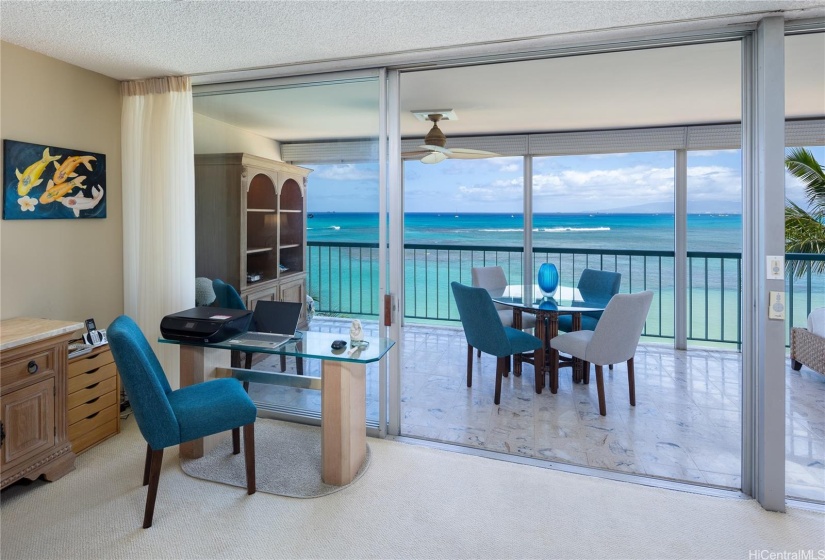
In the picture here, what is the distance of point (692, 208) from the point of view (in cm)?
475

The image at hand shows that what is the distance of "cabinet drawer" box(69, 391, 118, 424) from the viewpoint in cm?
248

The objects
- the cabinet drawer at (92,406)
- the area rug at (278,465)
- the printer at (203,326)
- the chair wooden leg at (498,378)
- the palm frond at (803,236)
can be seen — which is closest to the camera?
the area rug at (278,465)

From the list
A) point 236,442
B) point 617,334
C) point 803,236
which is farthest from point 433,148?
point 803,236

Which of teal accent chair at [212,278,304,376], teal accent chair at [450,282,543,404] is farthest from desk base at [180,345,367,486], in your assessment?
teal accent chair at [450,282,543,404]

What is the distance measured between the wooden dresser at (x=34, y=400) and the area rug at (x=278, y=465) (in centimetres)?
62

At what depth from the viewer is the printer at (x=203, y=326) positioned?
238 centimetres

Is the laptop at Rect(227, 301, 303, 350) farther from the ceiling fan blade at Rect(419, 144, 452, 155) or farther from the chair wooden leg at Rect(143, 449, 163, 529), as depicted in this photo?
the ceiling fan blade at Rect(419, 144, 452, 155)

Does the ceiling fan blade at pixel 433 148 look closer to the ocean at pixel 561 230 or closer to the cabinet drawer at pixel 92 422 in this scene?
the cabinet drawer at pixel 92 422

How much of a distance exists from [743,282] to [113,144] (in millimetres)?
3884

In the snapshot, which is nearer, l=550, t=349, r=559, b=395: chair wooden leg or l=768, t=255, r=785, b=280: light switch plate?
l=768, t=255, r=785, b=280: light switch plate

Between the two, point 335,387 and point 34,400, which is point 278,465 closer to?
point 335,387

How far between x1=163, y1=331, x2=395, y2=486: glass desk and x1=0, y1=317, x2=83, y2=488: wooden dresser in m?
0.51

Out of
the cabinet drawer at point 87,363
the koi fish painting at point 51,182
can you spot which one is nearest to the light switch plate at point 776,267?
the cabinet drawer at point 87,363

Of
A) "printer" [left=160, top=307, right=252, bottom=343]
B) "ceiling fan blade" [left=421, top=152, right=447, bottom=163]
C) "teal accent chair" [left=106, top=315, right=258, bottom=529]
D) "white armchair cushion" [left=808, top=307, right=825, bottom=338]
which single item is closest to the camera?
"teal accent chair" [left=106, top=315, right=258, bottom=529]
